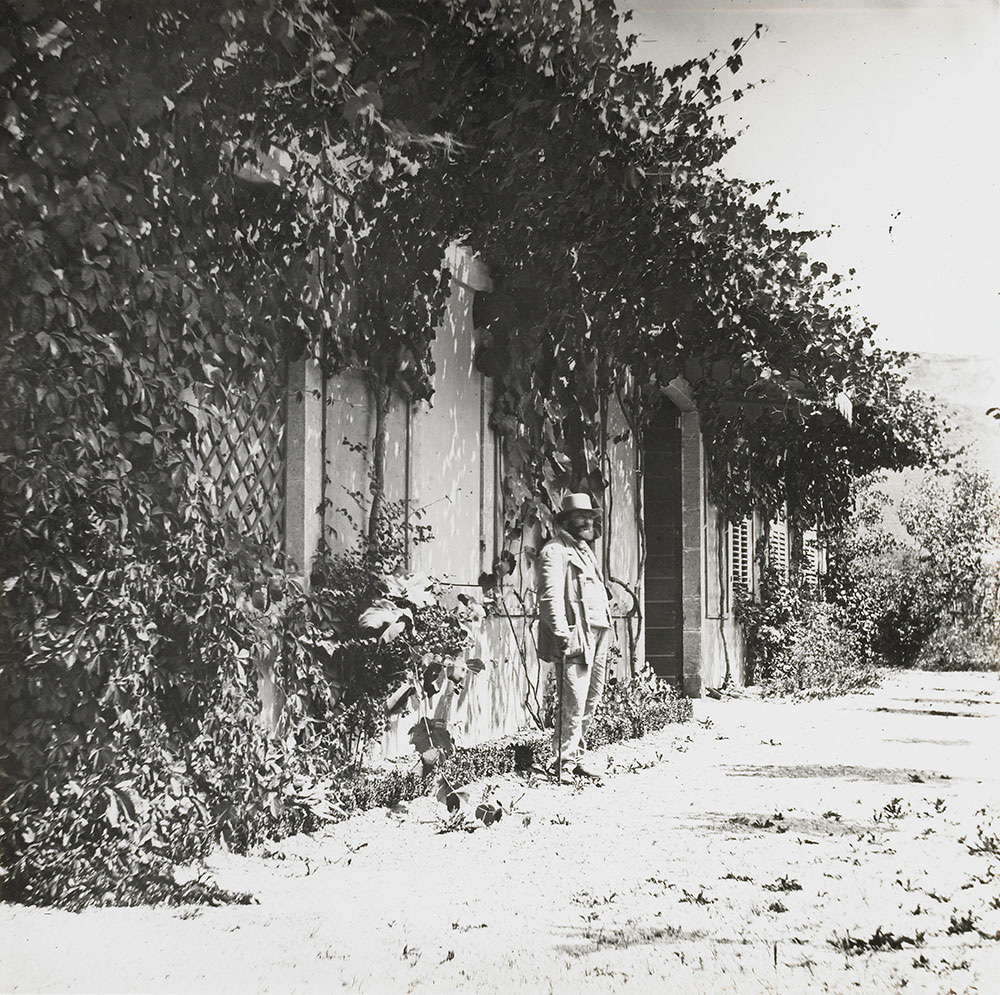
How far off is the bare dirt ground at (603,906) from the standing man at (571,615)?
622 mm

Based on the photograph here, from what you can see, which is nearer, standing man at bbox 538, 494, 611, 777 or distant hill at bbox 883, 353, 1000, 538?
distant hill at bbox 883, 353, 1000, 538

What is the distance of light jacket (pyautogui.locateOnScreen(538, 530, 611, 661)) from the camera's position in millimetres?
7680

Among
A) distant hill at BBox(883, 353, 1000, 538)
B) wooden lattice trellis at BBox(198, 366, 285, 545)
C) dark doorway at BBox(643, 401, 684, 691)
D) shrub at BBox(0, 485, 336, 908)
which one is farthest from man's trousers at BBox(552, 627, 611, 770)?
dark doorway at BBox(643, 401, 684, 691)

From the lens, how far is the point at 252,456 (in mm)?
6176

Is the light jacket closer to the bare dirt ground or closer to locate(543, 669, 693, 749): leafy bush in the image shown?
the bare dirt ground

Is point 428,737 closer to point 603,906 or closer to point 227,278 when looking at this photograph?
point 603,906

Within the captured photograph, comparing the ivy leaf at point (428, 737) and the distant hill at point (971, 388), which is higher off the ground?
the distant hill at point (971, 388)

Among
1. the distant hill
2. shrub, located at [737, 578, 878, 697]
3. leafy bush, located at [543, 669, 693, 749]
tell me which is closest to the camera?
the distant hill

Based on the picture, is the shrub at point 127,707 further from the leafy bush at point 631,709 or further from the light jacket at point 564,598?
the leafy bush at point 631,709

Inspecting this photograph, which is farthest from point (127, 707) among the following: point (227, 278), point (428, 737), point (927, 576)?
point (927, 576)

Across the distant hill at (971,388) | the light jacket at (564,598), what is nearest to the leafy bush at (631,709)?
the light jacket at (564,598)

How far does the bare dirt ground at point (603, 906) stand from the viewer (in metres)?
3.84

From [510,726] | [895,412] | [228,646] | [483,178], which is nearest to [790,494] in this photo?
[895,412]

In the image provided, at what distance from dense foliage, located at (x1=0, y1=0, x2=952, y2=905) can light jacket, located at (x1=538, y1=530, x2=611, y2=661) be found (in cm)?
102
